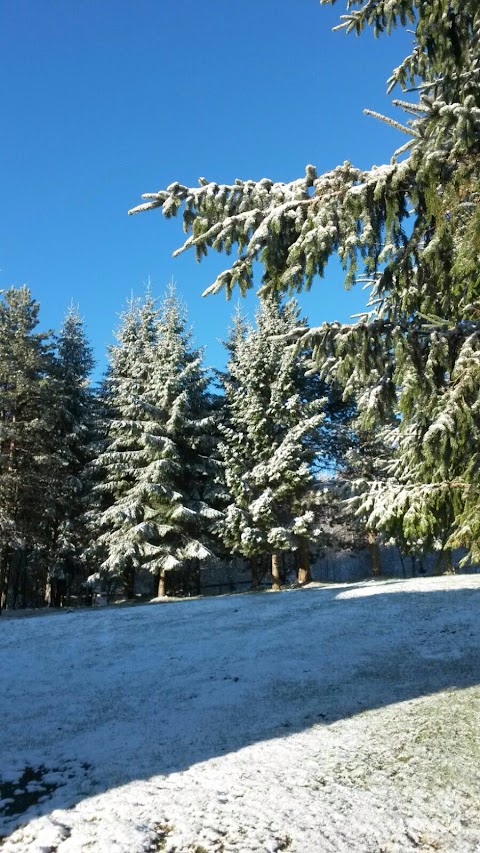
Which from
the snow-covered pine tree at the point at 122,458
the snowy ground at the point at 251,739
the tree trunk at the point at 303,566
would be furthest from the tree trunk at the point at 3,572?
the tree trunk at the point at 303,566

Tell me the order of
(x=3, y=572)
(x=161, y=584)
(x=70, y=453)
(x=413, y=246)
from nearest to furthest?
1. (x=413, y=246)
2. (x=3, y=572)
3. (x=161, y=584)
4. (x=70, y=453)

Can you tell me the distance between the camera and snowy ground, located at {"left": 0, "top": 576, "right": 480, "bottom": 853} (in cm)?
396

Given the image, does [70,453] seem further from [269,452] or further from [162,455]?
[269,452]

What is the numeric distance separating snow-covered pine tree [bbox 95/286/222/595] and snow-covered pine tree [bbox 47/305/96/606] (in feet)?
5.06

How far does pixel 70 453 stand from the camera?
2456cm

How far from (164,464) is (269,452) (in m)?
4.34

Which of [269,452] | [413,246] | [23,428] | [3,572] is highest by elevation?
[23,428]

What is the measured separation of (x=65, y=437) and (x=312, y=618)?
51.7ft

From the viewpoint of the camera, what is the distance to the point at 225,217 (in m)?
Result: 6.00

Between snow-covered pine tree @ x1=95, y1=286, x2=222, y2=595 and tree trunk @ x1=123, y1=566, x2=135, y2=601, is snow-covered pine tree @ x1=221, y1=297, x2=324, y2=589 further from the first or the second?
tree trunk @ x1=123, y1=566, x2=135, y2=601

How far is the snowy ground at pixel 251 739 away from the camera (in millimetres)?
3957

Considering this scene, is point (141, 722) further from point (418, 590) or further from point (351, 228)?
point (418, 590)

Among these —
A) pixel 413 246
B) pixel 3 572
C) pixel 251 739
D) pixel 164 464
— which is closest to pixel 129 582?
pixel 3 572

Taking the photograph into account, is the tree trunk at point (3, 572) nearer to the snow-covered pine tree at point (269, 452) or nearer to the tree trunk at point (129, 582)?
the tree trunk at point (129, 582)
